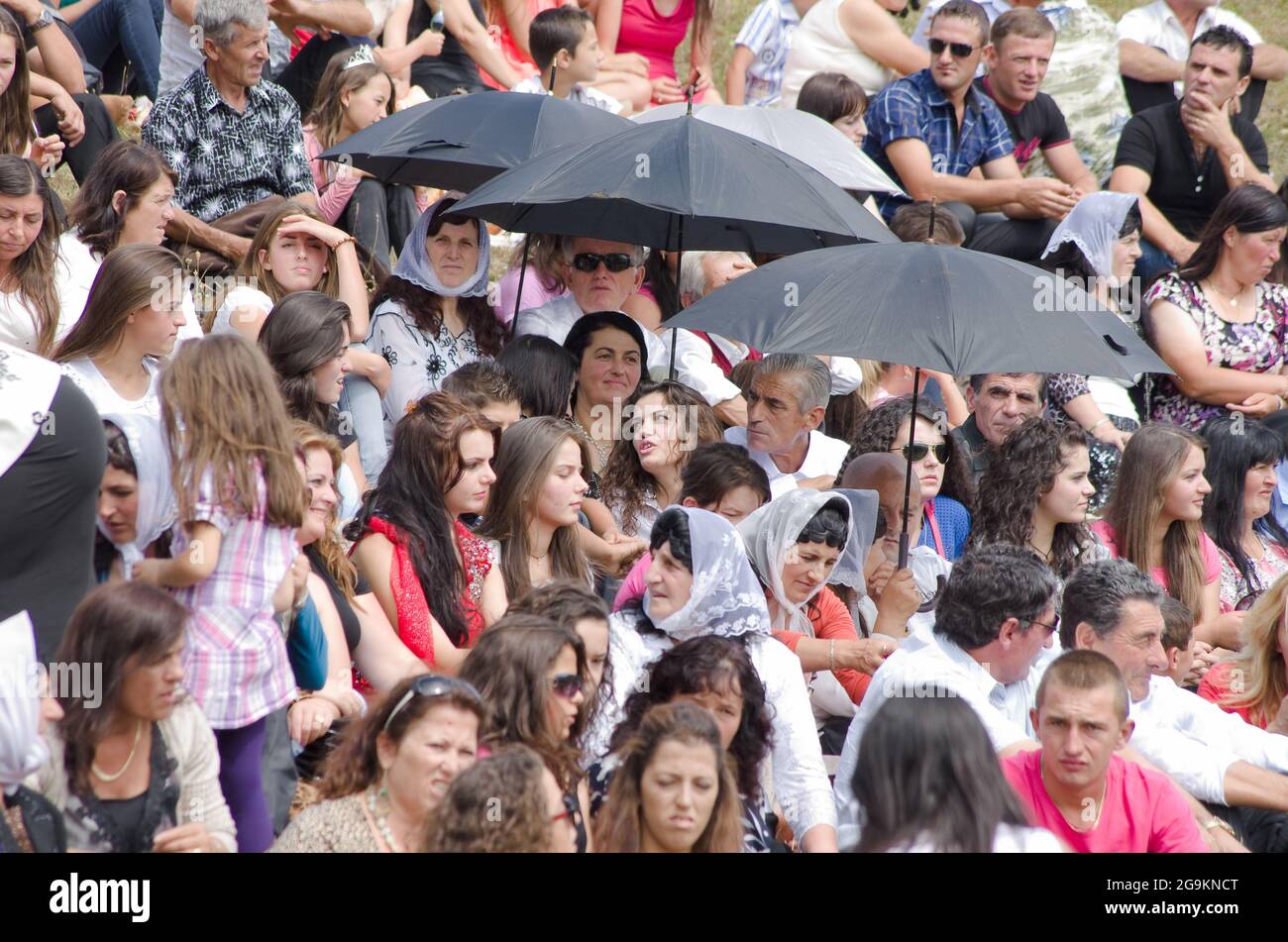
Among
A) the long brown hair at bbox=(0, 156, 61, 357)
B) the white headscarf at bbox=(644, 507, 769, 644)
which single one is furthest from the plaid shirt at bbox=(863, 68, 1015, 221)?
the long brown hair at bbox=(0, 156, 61, 357)

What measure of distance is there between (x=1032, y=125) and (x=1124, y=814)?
5.77 m

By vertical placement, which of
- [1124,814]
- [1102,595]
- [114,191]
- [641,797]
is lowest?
[1124,814]

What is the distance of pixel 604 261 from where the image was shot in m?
7.21

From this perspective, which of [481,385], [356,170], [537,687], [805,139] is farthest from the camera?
[805,139]

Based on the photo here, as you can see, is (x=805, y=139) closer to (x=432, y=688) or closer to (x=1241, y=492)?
(x=1241, y=492)

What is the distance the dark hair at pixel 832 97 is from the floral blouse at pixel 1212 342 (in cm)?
189

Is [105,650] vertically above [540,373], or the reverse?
[540,373]

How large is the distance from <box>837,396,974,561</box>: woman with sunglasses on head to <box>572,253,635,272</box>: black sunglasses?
53.4 inches

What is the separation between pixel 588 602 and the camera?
15.2 feet

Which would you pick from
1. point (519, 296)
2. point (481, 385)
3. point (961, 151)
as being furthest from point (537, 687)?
point (961, 151)

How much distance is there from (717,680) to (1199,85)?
235 inches

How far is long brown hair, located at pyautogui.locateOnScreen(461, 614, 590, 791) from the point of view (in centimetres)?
420
